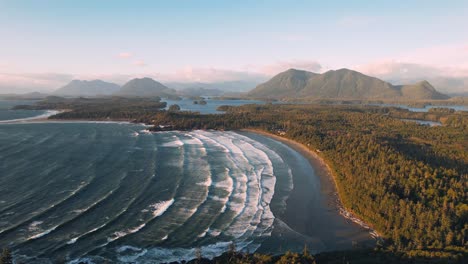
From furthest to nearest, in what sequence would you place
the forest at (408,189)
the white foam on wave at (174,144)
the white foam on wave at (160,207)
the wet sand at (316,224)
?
the white foam on wave at (174,144) < the white foam on wave at (160,207) < the wet sand at (316,224) < the forest at (408,189)

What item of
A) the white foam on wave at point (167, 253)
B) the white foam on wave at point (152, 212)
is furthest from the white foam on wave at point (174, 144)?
the white foam on wave at point (167, 253)

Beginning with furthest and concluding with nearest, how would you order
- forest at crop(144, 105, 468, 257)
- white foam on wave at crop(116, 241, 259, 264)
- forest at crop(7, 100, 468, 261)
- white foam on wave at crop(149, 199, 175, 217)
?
white foam on wave at crop(149, 199, 175, 217) → forest at crop(144, 105, 468, 257) → forest at crop(7, 100, 468, 261) → white foam on wave at crop(116, 241, 259, 264)

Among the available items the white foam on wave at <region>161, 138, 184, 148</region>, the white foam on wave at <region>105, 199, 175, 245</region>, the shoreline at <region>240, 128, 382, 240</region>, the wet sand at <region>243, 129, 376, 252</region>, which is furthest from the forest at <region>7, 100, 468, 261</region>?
the white foam on wave at <region>161, 138, 184, 148</region>

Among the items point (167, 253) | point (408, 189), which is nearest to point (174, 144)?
point (167, 253)

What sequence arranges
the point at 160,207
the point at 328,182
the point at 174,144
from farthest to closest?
the point at 174,144 → the point at 328,182 → the point at 160,207

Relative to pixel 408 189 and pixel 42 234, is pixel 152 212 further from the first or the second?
pixel 408 189

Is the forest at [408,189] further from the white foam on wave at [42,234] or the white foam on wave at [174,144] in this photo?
the white foam on wave at [42,234]

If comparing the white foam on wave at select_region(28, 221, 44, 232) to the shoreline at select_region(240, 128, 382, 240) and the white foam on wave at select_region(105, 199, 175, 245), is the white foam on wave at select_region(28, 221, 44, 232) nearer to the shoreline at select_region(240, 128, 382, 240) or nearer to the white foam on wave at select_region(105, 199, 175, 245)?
the white foam on wave at select_region(105, 199, 175, 245)

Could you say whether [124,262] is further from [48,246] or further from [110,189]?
[110,189]
